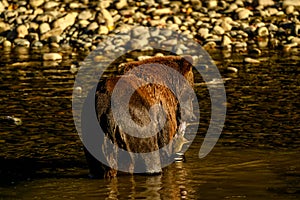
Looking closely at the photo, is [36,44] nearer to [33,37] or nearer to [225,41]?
[33,37]

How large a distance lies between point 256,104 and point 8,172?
19.2 feet

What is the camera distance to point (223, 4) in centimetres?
2644

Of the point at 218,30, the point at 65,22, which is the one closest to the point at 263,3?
the point at 218,30

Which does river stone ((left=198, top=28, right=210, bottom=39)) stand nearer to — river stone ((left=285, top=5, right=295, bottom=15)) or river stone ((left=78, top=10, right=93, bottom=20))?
river stone ((left=285, top=5, right=295, bottom=15))

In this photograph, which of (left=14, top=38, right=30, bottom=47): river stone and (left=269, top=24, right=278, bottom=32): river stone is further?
(left=14, top=38, right=30, bottom=47): river stone

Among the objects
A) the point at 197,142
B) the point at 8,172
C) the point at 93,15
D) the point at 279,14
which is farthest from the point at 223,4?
the point at 8,172

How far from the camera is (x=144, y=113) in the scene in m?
10.0

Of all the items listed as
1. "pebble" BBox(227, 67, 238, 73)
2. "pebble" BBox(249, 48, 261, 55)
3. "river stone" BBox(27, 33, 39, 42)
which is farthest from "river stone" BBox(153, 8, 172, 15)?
"pebble" BBox(227, 67, 238, 73)

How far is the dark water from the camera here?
9961 mm

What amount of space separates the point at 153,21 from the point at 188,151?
13272 mm

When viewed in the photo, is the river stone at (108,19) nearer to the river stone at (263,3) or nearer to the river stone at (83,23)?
the river stone at (83,23)

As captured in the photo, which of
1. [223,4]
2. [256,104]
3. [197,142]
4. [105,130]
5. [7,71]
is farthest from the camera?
[223,4]

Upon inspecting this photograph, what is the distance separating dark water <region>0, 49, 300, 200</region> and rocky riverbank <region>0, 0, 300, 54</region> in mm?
5046

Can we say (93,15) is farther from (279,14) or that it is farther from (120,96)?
(120,96)
